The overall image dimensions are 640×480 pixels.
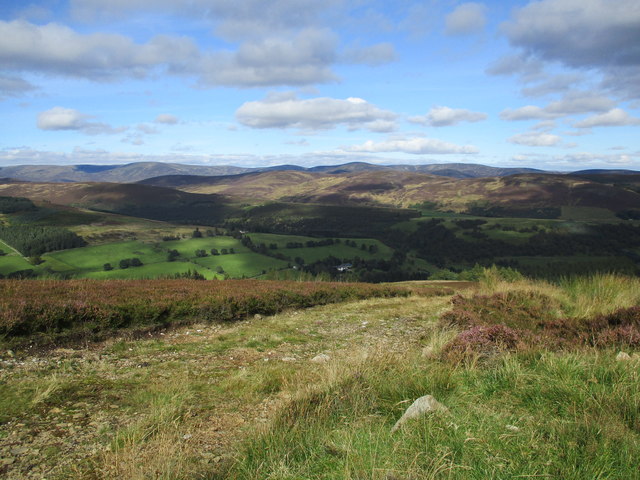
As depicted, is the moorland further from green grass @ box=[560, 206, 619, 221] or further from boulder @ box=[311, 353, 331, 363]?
green grass @ box=[560, 206, 619, 221]

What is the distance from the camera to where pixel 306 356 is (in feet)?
27.5

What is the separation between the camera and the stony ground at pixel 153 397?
12.2 feet

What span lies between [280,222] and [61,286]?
146881 millimetres

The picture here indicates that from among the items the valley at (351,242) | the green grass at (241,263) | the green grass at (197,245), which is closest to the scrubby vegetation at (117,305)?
the valley at (351,242)

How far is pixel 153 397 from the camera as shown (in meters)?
5.43

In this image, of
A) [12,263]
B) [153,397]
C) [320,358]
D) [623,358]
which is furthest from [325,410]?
[12,263]

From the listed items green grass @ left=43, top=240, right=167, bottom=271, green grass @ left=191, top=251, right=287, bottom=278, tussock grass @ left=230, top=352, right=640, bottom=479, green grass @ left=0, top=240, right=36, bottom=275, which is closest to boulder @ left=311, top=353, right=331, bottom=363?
tussock grass @ left=230, top=352, right=640, bottom=479

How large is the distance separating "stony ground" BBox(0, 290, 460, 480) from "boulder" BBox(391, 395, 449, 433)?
1.70 meters

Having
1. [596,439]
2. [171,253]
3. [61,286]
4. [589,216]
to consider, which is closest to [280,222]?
[171,253]

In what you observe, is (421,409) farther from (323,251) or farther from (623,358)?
(323,251)

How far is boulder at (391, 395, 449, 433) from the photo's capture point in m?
4.04

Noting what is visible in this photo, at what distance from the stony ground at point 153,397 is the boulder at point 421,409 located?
1695 millimetres

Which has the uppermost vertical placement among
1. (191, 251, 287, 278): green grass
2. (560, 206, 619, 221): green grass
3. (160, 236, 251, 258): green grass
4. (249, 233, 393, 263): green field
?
(560, 206, 619, 221): green grass

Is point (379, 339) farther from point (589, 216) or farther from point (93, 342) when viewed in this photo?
point (589, 216)
